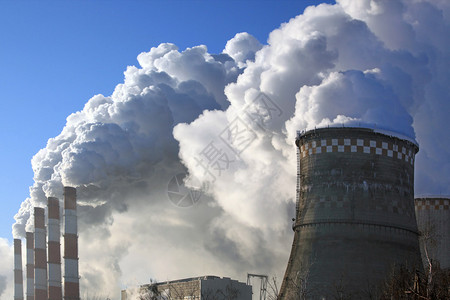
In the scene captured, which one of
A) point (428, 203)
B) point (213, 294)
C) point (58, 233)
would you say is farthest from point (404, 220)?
point (58, 233)

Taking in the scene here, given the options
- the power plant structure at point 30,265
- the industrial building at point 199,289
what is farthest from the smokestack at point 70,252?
the power plant structure at point 30,265

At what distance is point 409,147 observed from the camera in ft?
102

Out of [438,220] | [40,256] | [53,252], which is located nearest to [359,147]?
[438,220]

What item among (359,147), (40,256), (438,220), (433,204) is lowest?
(438,220)

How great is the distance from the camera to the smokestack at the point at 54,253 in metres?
47.8

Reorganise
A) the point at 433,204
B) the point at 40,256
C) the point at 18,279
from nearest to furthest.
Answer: the point at 433,204 < the point at 40,256 < the point at 18,279

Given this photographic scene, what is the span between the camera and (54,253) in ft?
159

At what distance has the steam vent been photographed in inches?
1144

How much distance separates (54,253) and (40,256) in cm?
465

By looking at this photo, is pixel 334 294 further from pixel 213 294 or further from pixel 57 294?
pixel 57 294

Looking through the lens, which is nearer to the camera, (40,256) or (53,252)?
(53,252)

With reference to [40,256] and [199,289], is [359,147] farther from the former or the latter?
[40,256]

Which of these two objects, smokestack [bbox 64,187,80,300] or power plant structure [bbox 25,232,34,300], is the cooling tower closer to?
smokestack [bbox 64,187,80,300]

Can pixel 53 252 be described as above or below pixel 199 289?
above
